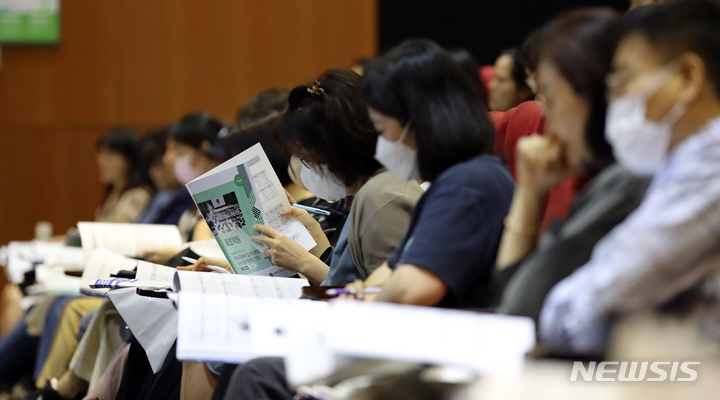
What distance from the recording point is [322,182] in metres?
2.07

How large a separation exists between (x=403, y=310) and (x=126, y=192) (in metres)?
3.78

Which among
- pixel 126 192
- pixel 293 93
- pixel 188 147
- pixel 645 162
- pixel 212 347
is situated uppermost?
pixel 645 162

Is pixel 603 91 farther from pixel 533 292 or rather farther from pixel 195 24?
pixel 195 24

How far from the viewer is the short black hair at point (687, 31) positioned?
1.10 meters

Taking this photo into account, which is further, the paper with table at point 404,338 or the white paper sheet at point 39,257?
the white paper sheet at point 39,257

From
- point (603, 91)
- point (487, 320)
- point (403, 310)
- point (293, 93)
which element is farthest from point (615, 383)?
point (293, 93)

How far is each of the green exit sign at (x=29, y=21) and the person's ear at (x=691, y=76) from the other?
191 inches

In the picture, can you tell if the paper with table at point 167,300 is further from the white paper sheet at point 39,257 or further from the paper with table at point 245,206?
the white paper sheet at point 39,257

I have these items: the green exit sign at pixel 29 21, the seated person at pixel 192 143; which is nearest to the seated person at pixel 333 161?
the seated person at pixel 192 143

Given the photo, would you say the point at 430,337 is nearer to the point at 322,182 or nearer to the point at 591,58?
the point at 591,58

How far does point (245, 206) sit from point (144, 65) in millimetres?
3534

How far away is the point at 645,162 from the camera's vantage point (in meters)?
1.13

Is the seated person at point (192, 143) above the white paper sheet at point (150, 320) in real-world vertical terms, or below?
below

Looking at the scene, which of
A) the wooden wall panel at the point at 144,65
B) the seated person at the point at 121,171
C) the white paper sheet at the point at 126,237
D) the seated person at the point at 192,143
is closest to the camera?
the white paper sheet at the point at 126,237
